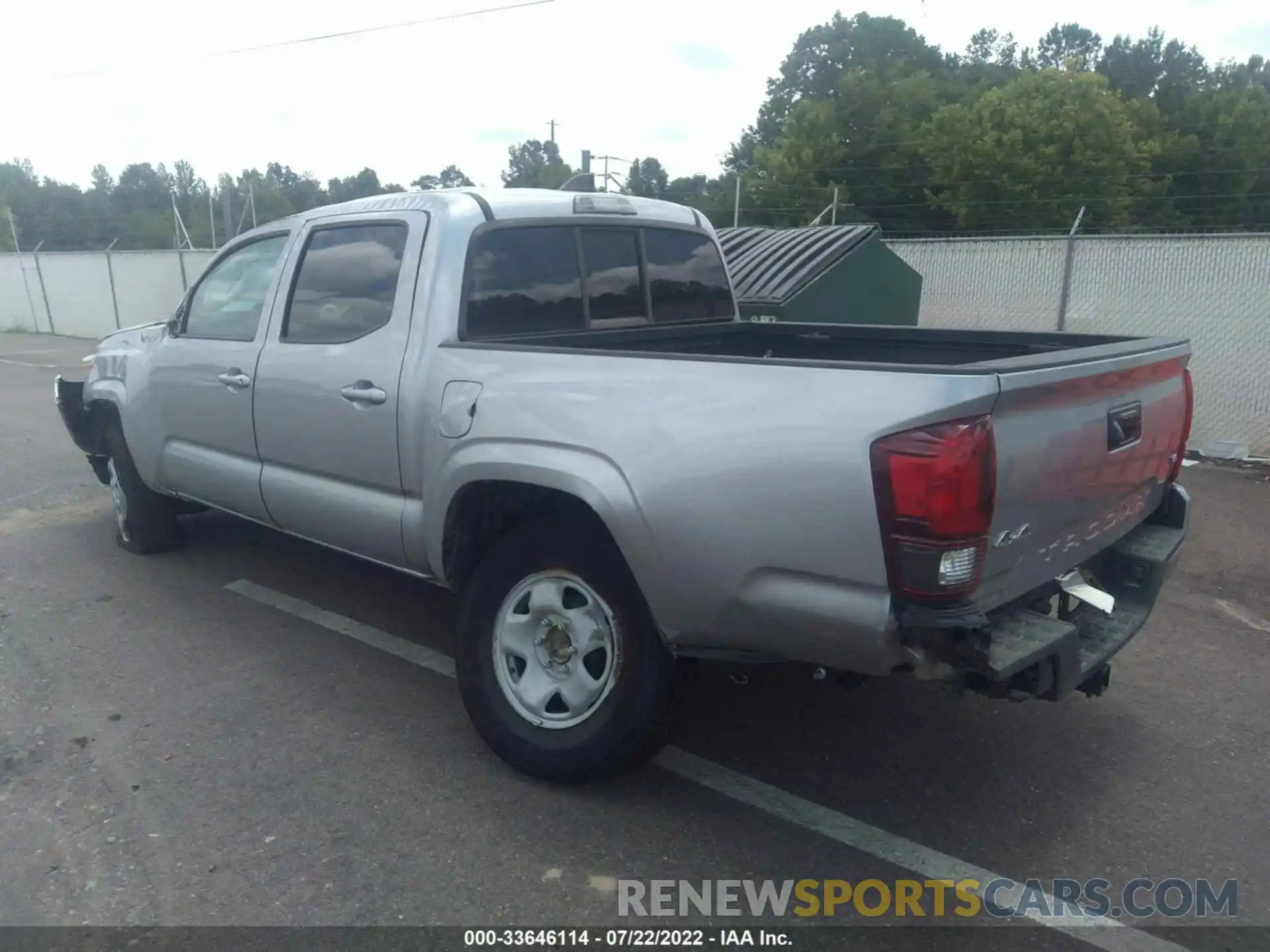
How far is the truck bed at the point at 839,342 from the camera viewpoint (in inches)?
152

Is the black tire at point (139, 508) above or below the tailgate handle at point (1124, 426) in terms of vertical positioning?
below

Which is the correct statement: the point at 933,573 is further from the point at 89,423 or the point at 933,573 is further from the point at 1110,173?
the point at 1110,173

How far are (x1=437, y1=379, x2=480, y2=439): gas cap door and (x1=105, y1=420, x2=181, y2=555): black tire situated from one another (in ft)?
9.57

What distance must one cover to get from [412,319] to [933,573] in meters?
2.18

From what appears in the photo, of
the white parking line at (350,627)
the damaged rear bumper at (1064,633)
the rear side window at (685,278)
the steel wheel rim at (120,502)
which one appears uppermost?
the rear side window at (685,278)

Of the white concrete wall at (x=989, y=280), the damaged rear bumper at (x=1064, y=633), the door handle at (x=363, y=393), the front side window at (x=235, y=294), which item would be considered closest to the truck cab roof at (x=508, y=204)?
the front side window at (x=235, y=294)

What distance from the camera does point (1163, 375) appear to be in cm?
338

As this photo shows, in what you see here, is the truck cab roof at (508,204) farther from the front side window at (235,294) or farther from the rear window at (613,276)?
the front side window at (235,294)

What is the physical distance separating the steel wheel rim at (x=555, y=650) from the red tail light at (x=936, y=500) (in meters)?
1.03

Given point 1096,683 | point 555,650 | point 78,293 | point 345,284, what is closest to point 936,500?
point 1096,683

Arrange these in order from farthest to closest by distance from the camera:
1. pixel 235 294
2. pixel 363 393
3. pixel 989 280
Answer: pixel 989 280 < pixel 235 294 < pixel 363 393

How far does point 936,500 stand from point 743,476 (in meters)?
0.52

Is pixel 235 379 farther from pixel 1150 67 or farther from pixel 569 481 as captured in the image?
pixel 1150 67

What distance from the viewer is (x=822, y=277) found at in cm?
777
